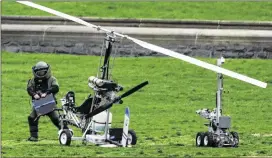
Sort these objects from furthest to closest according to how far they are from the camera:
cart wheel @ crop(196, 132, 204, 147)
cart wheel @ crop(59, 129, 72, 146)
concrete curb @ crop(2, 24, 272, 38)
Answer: concrete curb @ crop(2, 24, 272, 38), cart wheel @ crop(196, 132, 204, 147), cart wheel @ crop(59, 129, 72, 146)

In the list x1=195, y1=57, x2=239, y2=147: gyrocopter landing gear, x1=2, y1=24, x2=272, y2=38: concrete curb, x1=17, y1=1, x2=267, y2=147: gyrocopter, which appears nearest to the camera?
x1=17, y1=1, x2=267, y2=147: gyrocopter

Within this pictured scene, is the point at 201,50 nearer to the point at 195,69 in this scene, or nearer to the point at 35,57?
the point at 195,69

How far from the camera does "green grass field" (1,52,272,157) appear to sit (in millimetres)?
19828

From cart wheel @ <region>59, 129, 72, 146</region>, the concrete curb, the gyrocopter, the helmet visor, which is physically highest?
the concrete curb

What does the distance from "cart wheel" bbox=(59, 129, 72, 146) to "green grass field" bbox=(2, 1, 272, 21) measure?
15.8 metres

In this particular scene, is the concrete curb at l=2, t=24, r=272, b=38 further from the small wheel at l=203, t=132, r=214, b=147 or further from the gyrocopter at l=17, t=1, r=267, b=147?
the gyrocopter at l=17, t=1, r=267, b=147

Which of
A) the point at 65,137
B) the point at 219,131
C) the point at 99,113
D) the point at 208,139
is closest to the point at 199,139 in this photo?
the point at 208,139

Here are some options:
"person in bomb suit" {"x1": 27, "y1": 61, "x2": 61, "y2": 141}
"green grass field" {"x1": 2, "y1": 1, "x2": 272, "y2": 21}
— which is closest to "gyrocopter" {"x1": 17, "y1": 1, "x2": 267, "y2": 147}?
"person in bomb suit" {"x1": 27, "y1": 61, "x2": 61, "y2": 141}

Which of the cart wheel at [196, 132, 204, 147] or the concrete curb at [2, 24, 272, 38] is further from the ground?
the concrete curb at [2, 24, 272, 38]

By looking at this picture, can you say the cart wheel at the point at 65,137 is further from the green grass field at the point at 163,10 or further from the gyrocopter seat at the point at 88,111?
the green grass field at the point at 163,10

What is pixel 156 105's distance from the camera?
27172 mm

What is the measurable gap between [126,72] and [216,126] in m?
10.9

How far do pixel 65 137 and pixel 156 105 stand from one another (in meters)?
7.07

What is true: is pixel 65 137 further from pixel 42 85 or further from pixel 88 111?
pixel 42 85
